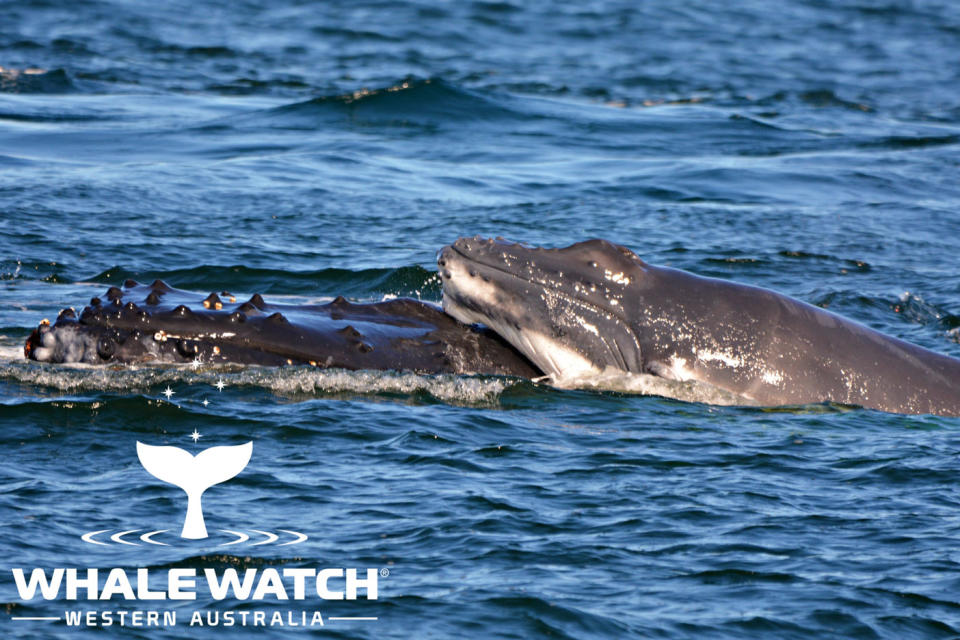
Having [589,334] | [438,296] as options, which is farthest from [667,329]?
[438,296]

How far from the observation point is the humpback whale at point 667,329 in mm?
10031

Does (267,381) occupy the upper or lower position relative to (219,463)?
upper

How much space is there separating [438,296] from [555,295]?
5831 millimetres

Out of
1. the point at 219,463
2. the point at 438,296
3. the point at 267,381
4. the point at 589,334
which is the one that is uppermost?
the point at 589,334

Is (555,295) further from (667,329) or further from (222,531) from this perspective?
(222,531)

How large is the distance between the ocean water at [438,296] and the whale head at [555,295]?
421mm

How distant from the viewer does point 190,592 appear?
7.12m

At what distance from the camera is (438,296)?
15812 millimetres

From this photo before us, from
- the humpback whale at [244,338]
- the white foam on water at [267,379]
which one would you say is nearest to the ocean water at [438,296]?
Result: the white foam on water at [267,379]

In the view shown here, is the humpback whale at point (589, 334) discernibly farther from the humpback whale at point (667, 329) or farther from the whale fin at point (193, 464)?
the whale fin at point (193, 464)

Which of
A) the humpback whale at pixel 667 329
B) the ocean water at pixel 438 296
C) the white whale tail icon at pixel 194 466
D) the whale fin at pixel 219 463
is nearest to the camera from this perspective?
the ocean water at pixel 438 296

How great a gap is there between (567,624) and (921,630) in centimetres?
171

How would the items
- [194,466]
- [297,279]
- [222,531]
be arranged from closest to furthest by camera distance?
[222,531] → [194,466] → [297,279]

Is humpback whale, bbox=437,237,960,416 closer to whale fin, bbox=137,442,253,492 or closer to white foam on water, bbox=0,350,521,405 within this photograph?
white foam on water, bbox=0,350,521,405
